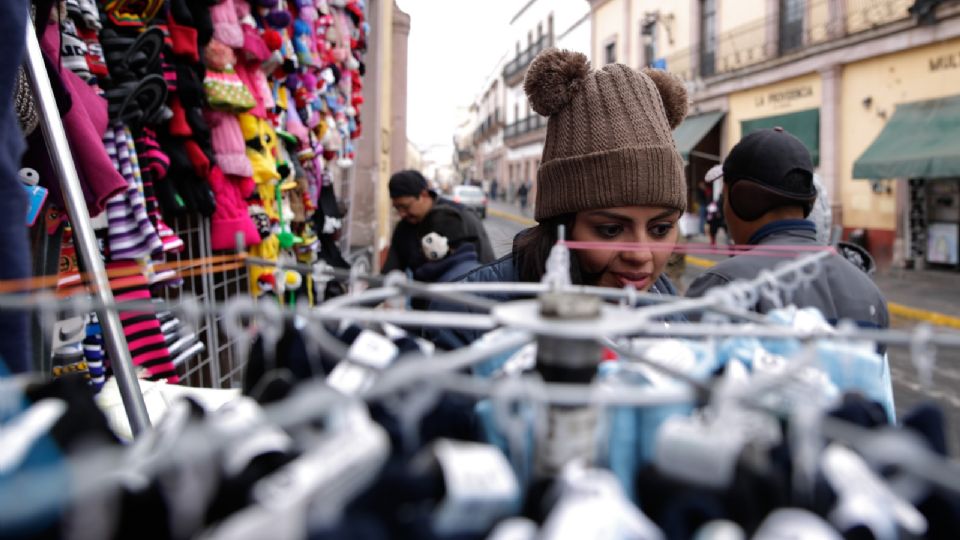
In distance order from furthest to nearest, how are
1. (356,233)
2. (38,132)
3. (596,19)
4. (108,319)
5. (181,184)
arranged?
(596,19)
(356,233)
(181,184)
(38,132)
(108,319)

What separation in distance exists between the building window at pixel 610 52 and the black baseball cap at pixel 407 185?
18283mm

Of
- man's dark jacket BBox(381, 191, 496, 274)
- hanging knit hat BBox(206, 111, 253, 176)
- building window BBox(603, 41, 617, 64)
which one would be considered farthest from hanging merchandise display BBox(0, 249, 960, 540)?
building window BBox(603, 41, 617, 64)

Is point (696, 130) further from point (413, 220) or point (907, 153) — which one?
point (413, 220)

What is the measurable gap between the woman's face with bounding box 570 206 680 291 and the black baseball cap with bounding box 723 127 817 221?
0.76m

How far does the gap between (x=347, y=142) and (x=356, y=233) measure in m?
2.42

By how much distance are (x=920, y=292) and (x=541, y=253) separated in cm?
898

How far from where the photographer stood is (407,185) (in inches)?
159

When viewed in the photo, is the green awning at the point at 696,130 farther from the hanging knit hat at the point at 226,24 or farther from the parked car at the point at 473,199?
the hanging knit hat at the point at 226,24

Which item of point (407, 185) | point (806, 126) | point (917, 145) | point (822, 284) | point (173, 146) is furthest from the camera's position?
point (806, 126)

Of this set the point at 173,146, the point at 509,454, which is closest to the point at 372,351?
the point at 509,454

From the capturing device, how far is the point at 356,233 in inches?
336

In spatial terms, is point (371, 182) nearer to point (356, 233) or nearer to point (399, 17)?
A: point (356, 233)

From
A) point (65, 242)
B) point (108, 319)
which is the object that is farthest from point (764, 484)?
point (65, 242)

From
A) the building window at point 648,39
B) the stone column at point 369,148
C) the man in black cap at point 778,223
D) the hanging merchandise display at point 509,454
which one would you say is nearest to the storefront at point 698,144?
the building window at point 648,39
